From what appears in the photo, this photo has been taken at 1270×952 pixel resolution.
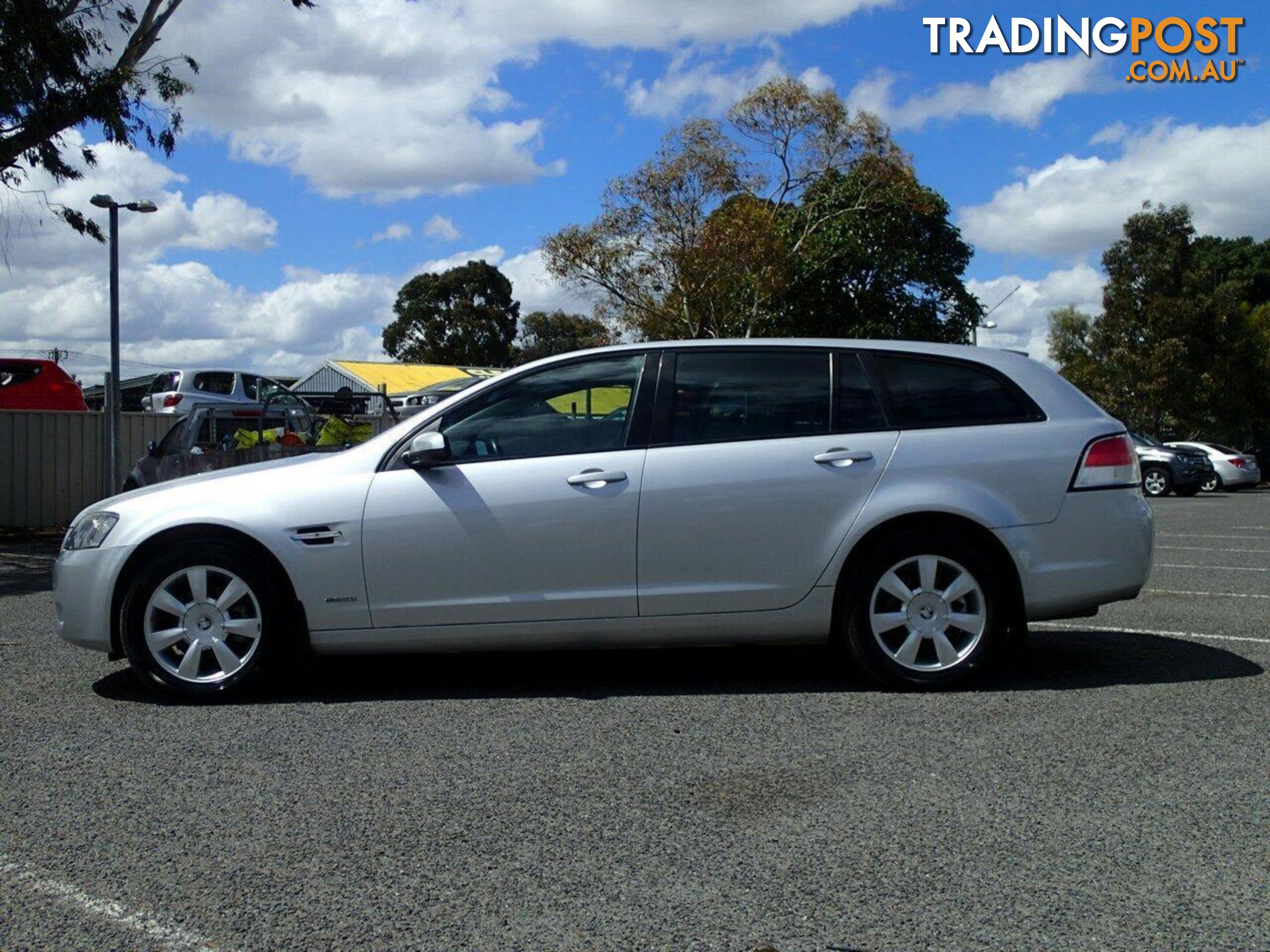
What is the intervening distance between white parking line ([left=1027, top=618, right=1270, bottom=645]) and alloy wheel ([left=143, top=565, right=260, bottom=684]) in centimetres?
446

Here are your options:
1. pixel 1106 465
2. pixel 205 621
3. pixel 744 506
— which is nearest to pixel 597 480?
pixel 744 506

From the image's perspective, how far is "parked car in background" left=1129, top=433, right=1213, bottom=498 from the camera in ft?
90.0

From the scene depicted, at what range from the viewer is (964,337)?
38.3 m

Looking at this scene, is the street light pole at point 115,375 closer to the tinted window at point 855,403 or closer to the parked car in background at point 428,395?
the parked car in background at point 428,395

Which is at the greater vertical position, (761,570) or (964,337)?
(964,337)

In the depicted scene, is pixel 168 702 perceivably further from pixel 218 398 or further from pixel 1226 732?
pixel 218 398

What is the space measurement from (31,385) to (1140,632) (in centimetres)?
1882

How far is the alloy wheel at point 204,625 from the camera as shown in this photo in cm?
551

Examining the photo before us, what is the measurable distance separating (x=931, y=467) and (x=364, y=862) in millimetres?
3138

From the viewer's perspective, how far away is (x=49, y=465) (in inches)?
732

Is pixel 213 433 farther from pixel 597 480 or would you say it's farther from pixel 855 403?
pixel 855 403

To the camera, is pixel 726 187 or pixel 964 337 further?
pixel 964 337

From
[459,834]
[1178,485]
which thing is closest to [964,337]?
[1178,485]

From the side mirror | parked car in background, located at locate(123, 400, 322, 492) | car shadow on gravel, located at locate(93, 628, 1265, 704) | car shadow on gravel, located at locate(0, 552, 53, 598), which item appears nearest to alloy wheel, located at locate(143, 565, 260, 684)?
car shadow on gravel, located at locate(93, 628, 1265, 704)
